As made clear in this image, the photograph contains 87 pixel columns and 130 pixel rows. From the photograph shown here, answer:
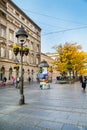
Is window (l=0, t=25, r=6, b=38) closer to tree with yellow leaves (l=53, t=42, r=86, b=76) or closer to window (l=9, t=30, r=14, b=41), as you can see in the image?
window (l=9, t=30, r=14, b=41)

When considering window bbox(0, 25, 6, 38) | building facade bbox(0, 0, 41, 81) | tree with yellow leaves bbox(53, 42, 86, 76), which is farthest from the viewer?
tree with yellow leaves bbox(53, 42, 86, 76)

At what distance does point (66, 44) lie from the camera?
38906mm

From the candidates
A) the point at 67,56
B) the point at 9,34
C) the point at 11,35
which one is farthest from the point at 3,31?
the point at 67,56

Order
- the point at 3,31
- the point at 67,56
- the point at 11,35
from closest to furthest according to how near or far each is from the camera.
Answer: the point at 3,31 → the point at 67,56 → the point at 11,35

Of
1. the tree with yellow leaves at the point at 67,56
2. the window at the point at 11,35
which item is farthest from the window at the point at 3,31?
the tree with yellow leaves at the point at 67,56

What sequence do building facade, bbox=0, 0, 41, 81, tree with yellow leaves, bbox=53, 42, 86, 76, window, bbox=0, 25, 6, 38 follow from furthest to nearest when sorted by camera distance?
tree with yellow leaves, bbox=53, 42, 86, 76 → window, bbox=0, 25, 6, 38 → building facade, bbox=0, 0, 41, 81

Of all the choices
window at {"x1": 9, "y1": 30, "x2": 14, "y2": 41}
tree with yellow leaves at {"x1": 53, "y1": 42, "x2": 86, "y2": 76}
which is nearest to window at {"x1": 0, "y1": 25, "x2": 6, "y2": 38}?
window at {"x1": 9, "y1": 30, "x2": 14, "y2": 41}

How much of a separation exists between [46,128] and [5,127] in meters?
1.37

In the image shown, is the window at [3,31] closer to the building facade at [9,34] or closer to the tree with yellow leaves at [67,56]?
the building facade at [9,34]

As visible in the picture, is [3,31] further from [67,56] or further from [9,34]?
[67,56]

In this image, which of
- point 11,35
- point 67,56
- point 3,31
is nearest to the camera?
point 3,31

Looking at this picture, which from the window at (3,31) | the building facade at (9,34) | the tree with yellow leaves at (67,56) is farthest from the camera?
the tree with yellow leaves at (67,56)

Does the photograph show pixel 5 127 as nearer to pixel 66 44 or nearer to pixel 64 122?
pixel 64 122

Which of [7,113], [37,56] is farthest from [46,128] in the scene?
[37,56]
